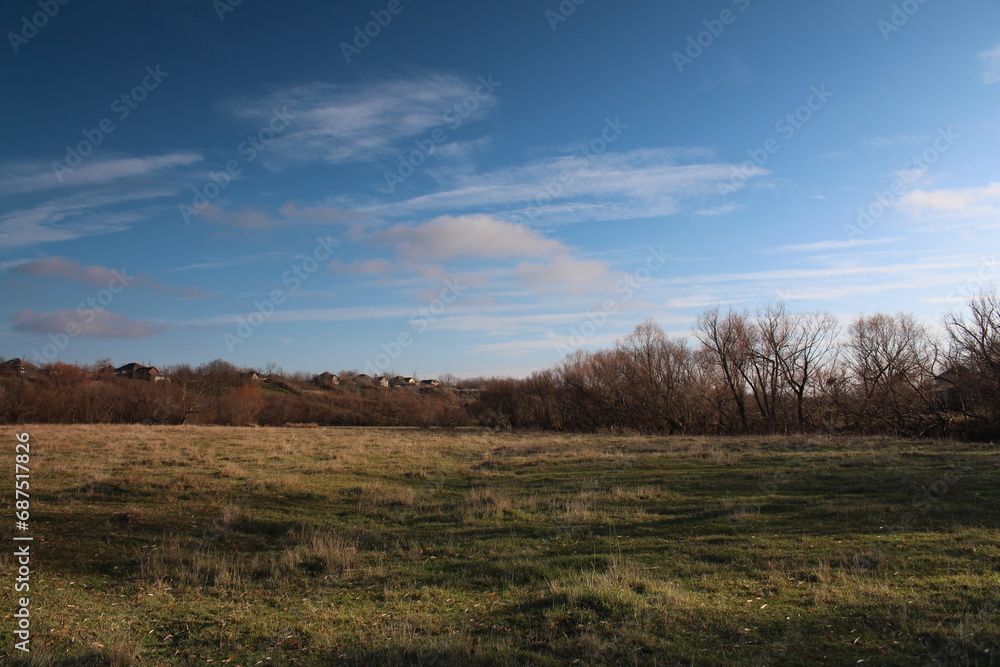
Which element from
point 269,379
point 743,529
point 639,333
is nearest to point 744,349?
point 639,333

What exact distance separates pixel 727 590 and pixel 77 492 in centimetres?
1468

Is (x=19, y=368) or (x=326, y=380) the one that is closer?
(x=19, y=368)

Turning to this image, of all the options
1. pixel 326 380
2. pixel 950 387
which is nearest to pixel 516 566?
pixel 950 387

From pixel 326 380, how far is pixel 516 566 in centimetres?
10171

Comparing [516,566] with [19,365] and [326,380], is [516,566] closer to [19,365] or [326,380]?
[19,365]

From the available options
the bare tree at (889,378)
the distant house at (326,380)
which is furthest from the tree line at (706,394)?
the distant house at (326,380)

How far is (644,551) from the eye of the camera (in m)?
9.43

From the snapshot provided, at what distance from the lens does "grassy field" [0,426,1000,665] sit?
5.63 m

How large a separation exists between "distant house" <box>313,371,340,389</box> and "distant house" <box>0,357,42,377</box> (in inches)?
1860

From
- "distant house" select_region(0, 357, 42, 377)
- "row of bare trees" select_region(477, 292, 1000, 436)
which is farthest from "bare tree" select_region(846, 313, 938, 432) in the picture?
"distant house" select_region(0, 357, 42, 377)

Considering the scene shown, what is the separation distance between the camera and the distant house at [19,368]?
47.3 meters

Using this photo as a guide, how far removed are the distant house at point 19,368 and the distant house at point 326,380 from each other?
47237mm

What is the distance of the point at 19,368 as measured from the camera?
5006 cm

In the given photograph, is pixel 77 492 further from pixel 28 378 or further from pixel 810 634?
pixel 28 378
